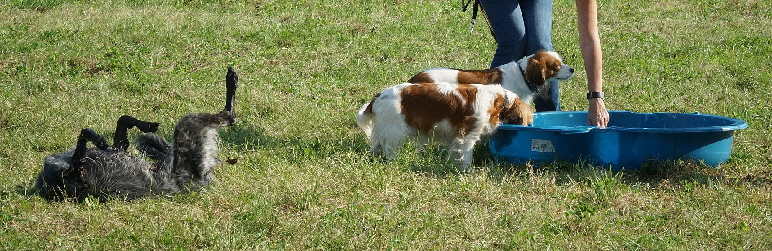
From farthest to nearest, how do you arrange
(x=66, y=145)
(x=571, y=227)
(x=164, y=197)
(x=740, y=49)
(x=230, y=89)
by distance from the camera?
1. (x=740, y=49)
2. (x=66, y=145)
3. (x=230, y=89)
4. (x=164, y=197)
5. (x=571, y=227)

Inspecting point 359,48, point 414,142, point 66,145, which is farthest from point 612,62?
point 66,145

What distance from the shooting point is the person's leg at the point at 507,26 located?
21.0 ft

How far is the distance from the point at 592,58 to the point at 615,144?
1.98ft

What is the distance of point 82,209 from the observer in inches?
176

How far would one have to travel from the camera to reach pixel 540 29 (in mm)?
6664

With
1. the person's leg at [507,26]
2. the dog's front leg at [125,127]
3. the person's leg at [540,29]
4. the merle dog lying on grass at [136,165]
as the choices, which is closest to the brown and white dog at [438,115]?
the person's leg at [507,26]

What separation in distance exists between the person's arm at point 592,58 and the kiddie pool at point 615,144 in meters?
0.14

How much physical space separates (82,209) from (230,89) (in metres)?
1.15

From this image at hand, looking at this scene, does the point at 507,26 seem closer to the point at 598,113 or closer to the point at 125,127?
the point at 598,113

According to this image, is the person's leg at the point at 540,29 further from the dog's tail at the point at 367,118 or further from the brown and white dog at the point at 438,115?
the dog's tail at the point at 367,118

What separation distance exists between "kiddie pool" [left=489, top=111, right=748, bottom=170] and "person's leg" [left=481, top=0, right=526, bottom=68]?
1.11m

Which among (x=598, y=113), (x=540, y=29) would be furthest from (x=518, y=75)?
(x=598, y=113)

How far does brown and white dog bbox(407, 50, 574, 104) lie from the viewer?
6980 millimetres

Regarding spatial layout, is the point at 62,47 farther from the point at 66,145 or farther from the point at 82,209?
the point at 82,209
